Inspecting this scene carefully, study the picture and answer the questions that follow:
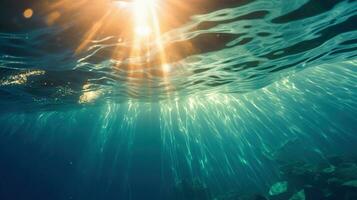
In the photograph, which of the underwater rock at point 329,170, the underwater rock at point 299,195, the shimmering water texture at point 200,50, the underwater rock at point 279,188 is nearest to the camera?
the shimmering water texture at point 200,50

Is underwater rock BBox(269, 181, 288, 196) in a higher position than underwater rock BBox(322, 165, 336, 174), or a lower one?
higher

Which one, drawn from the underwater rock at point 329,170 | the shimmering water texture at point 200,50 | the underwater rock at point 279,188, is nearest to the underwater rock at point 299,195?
the underwater rock at point 279,188

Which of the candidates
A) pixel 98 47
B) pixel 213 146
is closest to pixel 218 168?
pixel 98 47

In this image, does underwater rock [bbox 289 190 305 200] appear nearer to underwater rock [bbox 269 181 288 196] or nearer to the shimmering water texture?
underwater rock [bbox 269 181 288 196]

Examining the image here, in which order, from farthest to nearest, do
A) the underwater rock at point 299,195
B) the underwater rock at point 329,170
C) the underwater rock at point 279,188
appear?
the underwater rock at point 279,188
the underwater rock at point 299,195
the underwater rock at point 329,170

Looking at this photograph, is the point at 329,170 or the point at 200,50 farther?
the point at 329,170

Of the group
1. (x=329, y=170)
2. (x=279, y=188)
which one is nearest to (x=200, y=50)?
(x=329, y=170)

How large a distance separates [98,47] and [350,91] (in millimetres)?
38962

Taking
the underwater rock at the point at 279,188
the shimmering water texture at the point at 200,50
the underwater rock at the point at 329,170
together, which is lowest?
the underwater rock at the point at 329,170

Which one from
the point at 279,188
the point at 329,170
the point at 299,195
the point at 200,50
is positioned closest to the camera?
the point at 200,50

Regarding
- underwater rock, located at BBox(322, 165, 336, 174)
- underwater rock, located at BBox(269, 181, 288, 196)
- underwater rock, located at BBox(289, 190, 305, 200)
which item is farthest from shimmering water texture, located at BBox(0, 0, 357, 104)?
underwater rock, located at BBox(289, 190, 305, 200)

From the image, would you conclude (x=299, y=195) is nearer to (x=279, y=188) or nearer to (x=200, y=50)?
(x=279, y=188)

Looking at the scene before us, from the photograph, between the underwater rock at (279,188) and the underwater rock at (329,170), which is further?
the underwater rock at (279,188)

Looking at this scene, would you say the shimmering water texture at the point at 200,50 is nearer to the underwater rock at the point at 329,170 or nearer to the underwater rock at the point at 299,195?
the underwater rock at the point at 329,170
